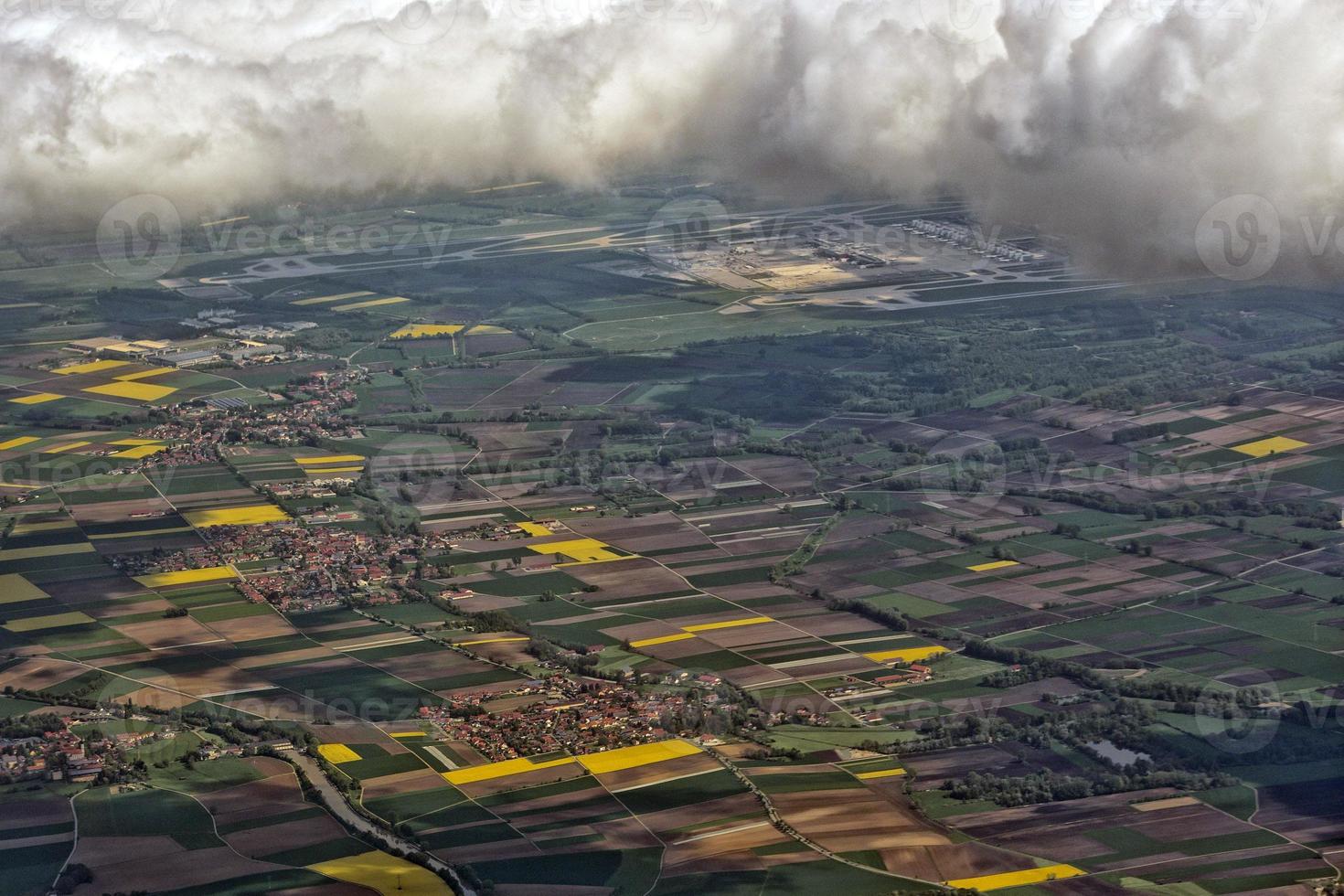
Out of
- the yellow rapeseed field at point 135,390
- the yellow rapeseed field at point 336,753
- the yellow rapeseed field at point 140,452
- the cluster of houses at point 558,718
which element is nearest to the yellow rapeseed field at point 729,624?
the cluster of houses at point 558,718

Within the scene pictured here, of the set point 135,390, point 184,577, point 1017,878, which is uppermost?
point 135,390

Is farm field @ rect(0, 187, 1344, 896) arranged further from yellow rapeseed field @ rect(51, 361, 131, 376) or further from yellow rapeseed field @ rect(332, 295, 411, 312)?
yellow rapeseed field @ rect(332, 295, 411, 312)

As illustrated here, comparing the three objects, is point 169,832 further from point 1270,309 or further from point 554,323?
point 1270,309

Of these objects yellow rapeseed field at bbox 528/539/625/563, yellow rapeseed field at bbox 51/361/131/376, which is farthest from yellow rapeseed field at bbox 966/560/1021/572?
yellow rapeseed field at bbox 51/361/131/376

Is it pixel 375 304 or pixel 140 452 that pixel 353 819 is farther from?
pixel 375 304

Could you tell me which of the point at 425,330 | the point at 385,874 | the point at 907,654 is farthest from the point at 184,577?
the point at 425,330

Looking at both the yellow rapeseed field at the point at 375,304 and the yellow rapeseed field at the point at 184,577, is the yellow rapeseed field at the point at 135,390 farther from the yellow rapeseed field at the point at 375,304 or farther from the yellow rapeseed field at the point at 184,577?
the yellow rapeseed field at the point at 184,577

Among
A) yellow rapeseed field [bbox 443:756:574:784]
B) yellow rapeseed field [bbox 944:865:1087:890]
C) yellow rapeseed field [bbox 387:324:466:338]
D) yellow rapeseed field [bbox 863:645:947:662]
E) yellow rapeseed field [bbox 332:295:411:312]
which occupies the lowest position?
yellow rapeseed field [bbox 944:865:1087:890]
